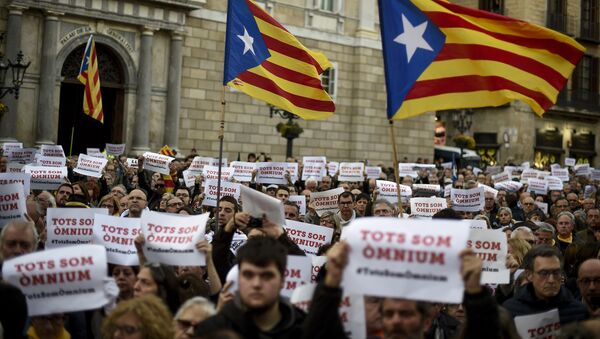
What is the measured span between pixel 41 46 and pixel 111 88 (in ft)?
9.35

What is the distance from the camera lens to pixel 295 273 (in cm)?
639

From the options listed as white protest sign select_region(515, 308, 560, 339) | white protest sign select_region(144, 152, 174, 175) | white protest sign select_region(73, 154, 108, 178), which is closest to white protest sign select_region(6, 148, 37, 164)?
white protest sign select_region(73, 154, 108, 178)

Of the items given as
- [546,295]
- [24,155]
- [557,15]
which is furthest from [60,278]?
[557,15]

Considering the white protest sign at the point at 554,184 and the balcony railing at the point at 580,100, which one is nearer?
the white protest sign at the point at 554,184

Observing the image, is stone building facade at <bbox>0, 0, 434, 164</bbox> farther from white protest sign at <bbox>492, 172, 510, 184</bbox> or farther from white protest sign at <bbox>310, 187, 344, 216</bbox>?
white protest sign at <bbox>310, 187, 344, 216</bbox>

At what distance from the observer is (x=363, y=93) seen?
3347cm

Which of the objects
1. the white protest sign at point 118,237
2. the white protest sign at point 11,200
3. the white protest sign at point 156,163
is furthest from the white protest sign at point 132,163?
the white protest sign at point 118,237

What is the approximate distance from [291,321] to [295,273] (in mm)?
1619

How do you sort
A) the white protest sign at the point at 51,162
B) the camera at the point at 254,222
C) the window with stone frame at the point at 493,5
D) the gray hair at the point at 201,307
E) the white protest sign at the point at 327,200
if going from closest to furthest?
1. the gray hair at the point at 201,307
2. the camera at the point at 254,222
3. the white protest sign at the point at 327,200
4. the white protest sign at the point at 51,162
5. the window with stone frame at the point at 493,5

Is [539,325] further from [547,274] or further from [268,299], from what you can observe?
[268,299]

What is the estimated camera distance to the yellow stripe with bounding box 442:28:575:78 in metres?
8.45

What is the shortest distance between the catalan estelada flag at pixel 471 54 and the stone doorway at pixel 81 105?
19.8m

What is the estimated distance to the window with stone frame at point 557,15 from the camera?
4925cm

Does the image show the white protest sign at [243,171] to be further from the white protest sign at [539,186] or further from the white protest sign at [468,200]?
the white protest sign at [539,186]
